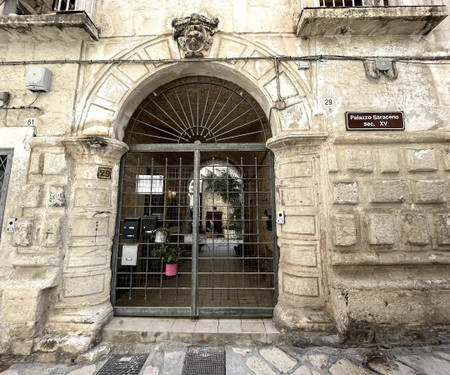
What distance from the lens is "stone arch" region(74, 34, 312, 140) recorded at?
331 cm

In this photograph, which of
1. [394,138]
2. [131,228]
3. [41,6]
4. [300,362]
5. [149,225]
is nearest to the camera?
[300,362]

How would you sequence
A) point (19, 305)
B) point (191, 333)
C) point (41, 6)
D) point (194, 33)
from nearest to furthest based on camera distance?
1. point (19, 305)
2. point (191, 333)
3. point (194, 33)
4. point (41, 6)

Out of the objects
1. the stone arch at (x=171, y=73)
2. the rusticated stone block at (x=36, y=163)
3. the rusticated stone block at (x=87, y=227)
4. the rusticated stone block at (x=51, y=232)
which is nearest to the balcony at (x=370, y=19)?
the stone arch at (x=171, y=73)

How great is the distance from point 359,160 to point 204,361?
10.5ft

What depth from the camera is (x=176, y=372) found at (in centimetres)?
237

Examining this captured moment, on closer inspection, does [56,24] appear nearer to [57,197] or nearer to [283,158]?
[57,197]

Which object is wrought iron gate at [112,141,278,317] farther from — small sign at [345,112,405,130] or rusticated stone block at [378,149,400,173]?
rusticated stone block at [378,149,400,173]

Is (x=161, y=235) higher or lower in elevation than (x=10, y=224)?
lower

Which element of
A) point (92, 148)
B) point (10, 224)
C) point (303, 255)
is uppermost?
point (92, 148)

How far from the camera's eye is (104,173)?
3285 millimetres

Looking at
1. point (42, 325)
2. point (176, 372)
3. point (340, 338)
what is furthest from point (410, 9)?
point (42, 325)

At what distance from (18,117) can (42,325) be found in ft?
9.67

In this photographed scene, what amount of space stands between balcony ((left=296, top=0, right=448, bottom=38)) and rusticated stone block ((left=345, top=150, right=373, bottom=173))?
1930 mm

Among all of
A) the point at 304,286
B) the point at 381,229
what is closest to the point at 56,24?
the point at 304,286
